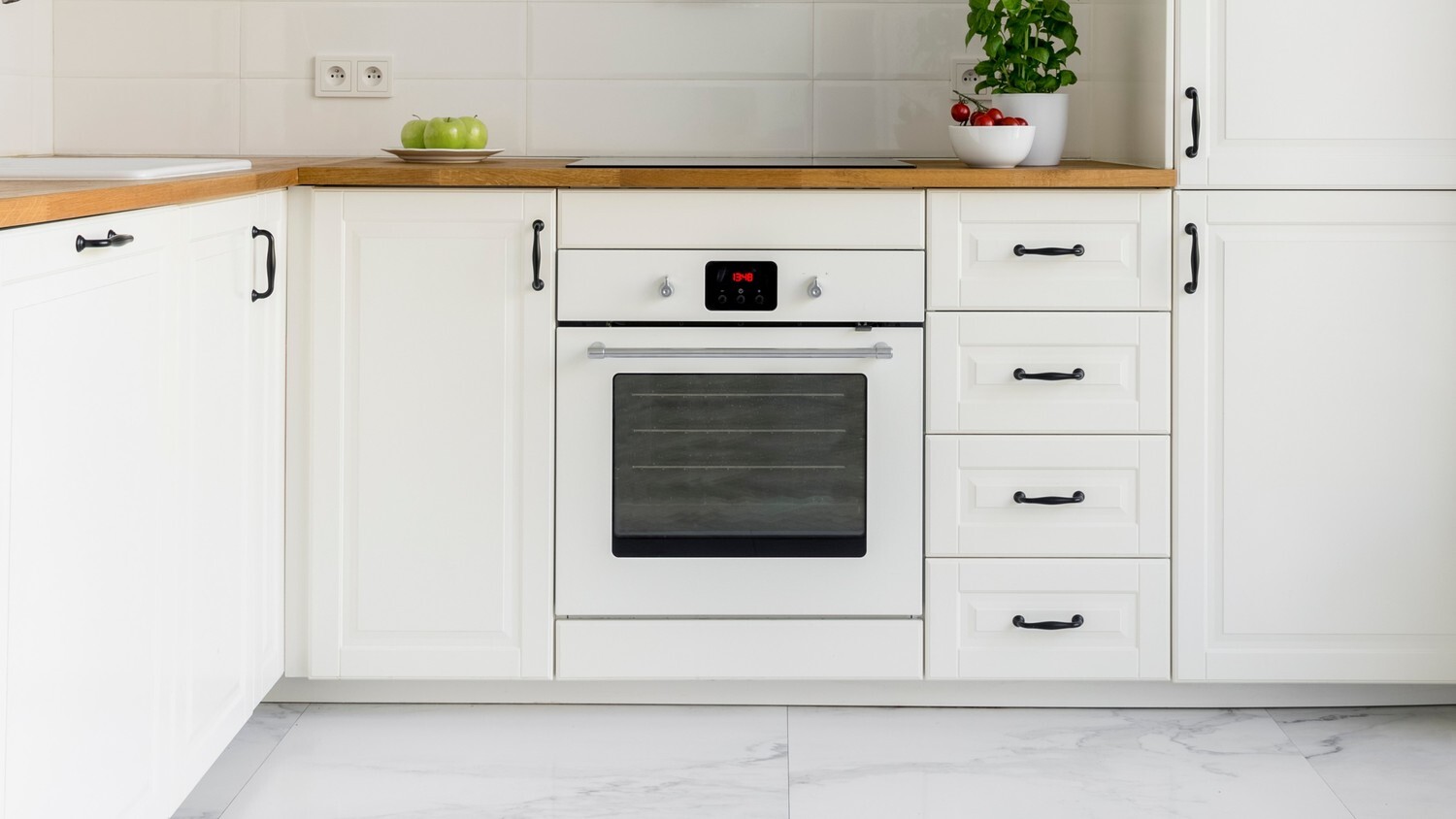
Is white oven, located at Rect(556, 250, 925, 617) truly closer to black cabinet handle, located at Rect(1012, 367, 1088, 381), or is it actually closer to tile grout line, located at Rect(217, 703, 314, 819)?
black cabinet handle, located at Rect(1012, 367, 1088, 381)

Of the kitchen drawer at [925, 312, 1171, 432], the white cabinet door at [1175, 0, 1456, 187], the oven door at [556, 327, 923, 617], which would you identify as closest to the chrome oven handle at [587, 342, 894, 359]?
the oven door at [556, 327, 923, 617]

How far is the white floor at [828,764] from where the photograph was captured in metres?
1.90

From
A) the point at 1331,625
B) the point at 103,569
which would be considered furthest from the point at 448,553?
the point at 1331,625

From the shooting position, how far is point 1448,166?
2094 millimetres

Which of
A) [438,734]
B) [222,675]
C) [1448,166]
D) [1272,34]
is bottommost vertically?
[438,734]

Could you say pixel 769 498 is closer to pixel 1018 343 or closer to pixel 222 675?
pixel 1018 343

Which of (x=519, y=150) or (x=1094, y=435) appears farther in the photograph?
(x=519, y=150)

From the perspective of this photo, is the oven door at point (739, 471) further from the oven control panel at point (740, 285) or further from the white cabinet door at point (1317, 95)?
the white cabinet door at point (1317, 95)

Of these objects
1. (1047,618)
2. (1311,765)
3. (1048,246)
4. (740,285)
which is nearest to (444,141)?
(740,285)

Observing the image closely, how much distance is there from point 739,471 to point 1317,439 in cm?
91

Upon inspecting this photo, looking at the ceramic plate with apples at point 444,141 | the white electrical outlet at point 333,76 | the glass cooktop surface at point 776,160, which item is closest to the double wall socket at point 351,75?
the white electrical outlet at point 333,76

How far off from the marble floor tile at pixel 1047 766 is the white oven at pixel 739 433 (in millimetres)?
209

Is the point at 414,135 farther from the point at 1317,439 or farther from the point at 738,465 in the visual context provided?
the point at 1317,439

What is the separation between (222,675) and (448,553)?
417 mm
